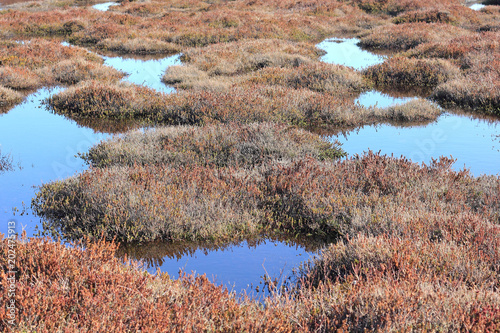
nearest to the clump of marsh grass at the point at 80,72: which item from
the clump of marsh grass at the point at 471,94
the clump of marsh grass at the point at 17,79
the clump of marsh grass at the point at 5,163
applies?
the clump of marsh grass at the point at 17,79

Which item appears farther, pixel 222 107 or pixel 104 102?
pixel 104 102

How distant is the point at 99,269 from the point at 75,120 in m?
7.43

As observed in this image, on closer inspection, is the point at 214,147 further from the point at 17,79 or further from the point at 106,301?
the point at 17,79

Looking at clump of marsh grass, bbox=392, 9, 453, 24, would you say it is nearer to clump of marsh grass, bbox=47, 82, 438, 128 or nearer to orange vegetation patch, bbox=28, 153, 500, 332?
clump of marsh grass, bbox=47, 82, 438, 128

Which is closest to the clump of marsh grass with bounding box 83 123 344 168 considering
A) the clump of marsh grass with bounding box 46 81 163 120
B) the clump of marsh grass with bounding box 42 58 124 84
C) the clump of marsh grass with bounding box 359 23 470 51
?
the clump of marsh grass with bounding box 46 81 163 120

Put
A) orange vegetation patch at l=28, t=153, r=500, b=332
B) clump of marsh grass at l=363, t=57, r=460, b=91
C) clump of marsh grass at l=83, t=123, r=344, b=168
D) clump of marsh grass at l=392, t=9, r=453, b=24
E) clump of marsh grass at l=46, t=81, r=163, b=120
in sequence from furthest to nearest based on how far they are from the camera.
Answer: clump of marsh grass at l=392, t=9, r=453, b=24 → clump of marsh grass at l=363, t=57, r=460, b=91 → clump of marsh grass at l=46, t=81, r=163, b=120 → clump of marsh grass at l=83, t=123, r=344, b=168 → orange vegetation patch at l=28, t=153, r=500, b=332

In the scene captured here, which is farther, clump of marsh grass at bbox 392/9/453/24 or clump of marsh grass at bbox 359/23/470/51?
clump of marsh grass at bbox 392/9/453/24

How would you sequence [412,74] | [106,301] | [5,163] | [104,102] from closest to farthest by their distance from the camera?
[106,301]
[5,163]
[104,102]
[412,74]

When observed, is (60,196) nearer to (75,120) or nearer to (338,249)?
→ (338,249)

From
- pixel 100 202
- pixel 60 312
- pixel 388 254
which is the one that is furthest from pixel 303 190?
pixel 60 312

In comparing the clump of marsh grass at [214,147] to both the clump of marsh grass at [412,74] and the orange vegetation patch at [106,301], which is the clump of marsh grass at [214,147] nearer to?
the orange vegetation patch at [106,301]

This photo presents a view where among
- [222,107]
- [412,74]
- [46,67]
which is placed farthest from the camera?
[46,67]

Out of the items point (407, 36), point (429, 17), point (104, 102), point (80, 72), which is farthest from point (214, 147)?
point (429, 17)

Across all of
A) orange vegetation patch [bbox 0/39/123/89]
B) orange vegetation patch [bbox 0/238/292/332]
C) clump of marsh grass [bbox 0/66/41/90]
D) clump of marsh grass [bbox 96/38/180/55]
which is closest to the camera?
orange vegetation patch [bbox 0/238/292/332]
